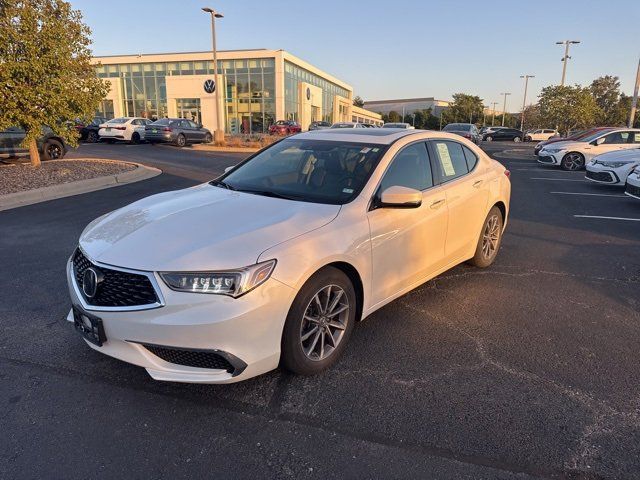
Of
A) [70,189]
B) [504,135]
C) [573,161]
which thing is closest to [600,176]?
[573,161]

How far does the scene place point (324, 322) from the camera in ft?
10.7

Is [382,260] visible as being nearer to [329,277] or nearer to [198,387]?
[329,277]

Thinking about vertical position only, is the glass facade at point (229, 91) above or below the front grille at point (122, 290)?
above

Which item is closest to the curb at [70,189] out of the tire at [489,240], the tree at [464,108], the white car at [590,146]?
the tire at [489,240]

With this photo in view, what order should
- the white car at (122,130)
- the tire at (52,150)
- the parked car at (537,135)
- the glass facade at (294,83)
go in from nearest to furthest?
the tire at (52,150) < the white car at (122,130) < the glass facade at (294,83) < the parked car at (537,135)

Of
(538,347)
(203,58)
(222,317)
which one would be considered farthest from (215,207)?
(203,58)

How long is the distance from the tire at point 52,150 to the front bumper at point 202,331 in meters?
14.9

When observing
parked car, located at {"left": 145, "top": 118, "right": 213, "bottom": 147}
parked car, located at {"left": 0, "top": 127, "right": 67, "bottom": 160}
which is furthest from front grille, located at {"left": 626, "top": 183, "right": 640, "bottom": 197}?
parked car, located at {"left": 145, "top": 118, "right": 213, "bottom": 147}

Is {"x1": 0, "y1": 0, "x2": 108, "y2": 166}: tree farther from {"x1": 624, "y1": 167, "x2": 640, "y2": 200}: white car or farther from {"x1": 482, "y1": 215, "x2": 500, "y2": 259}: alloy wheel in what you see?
{"x1": 624, "y1": 167, "x2": 640, "y2": 200}: white car

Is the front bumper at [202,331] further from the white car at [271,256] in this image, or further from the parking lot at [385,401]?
the parking lot at [385,401]

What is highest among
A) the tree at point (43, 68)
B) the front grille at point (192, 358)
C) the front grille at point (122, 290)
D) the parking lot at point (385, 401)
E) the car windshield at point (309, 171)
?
the tree at point (43, 68)

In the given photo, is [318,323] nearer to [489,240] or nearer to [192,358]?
[192,358]

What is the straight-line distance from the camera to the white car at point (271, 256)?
2684 millimetres

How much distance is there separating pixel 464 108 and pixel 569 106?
5358 centimetres
